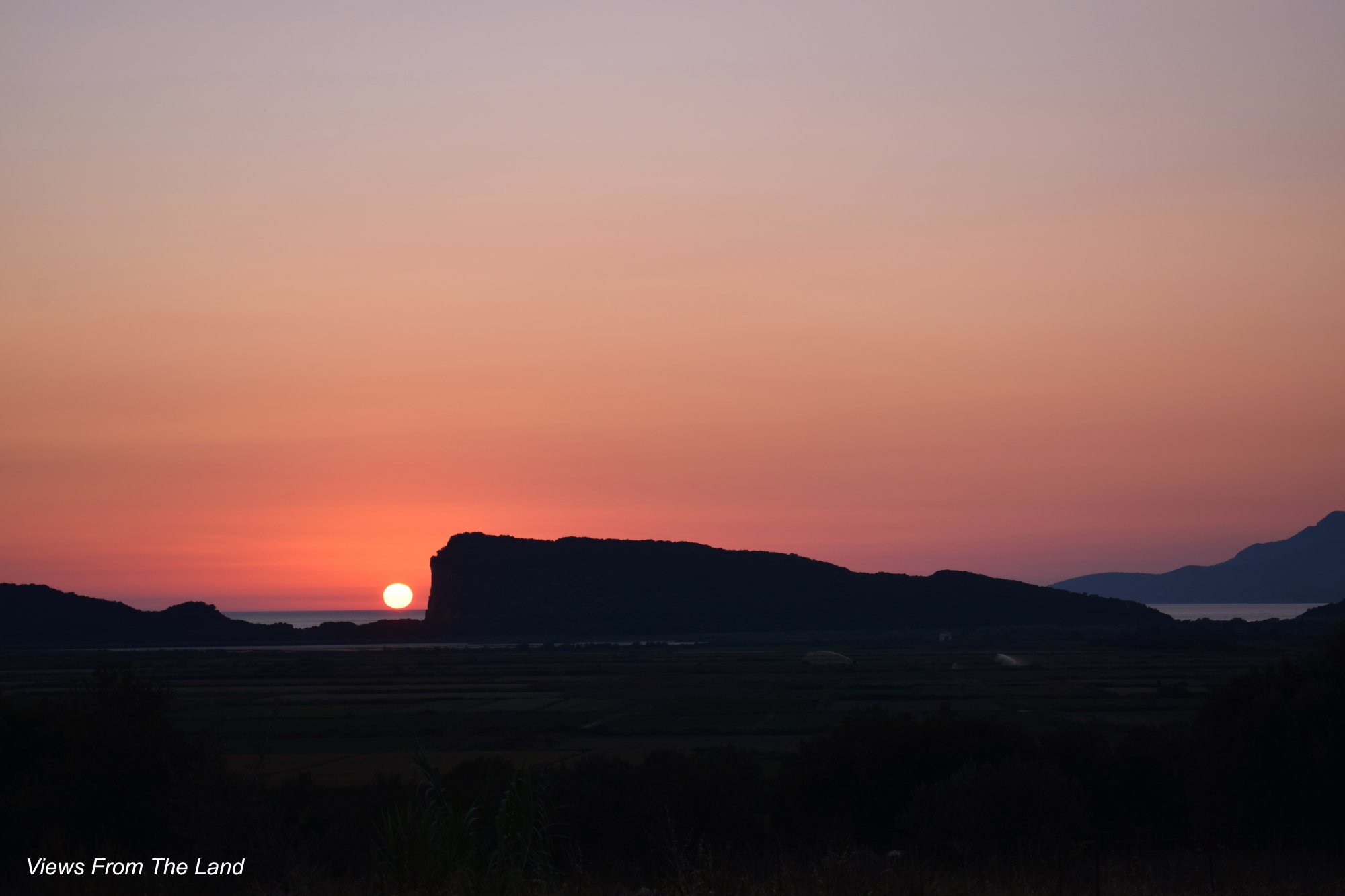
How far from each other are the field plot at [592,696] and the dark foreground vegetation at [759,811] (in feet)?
6.12

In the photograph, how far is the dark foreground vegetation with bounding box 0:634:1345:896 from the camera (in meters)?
11.3

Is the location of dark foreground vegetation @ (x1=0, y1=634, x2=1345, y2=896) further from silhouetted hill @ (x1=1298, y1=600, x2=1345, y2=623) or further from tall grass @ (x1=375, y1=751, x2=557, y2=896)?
silhouetted hill @ (x1=1298, y1=600, x2=1345, y2=623)

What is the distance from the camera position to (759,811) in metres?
26.5

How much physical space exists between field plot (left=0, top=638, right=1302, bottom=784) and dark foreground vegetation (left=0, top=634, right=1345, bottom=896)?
1.86 meters

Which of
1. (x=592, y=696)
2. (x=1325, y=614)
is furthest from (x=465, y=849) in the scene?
(x=1325, y=614)

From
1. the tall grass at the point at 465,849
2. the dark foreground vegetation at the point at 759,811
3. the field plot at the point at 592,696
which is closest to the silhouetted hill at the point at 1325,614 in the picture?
the field plot at the point at 592,696

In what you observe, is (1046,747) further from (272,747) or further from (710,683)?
(710,683)

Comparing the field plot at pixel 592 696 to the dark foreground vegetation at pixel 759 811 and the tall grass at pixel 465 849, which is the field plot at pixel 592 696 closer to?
the dark foreground vegetation at pixel 759 811

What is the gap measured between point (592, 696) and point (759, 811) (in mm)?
53898

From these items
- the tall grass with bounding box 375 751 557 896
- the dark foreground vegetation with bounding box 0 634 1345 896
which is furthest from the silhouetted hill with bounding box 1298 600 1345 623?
the tall grass with bounding box 375 751 557 896

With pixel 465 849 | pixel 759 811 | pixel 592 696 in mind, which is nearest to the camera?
pixel 465 849

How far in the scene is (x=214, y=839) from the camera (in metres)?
14.7

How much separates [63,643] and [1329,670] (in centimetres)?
21688

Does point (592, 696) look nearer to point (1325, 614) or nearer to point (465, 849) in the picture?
point (465, 849)
